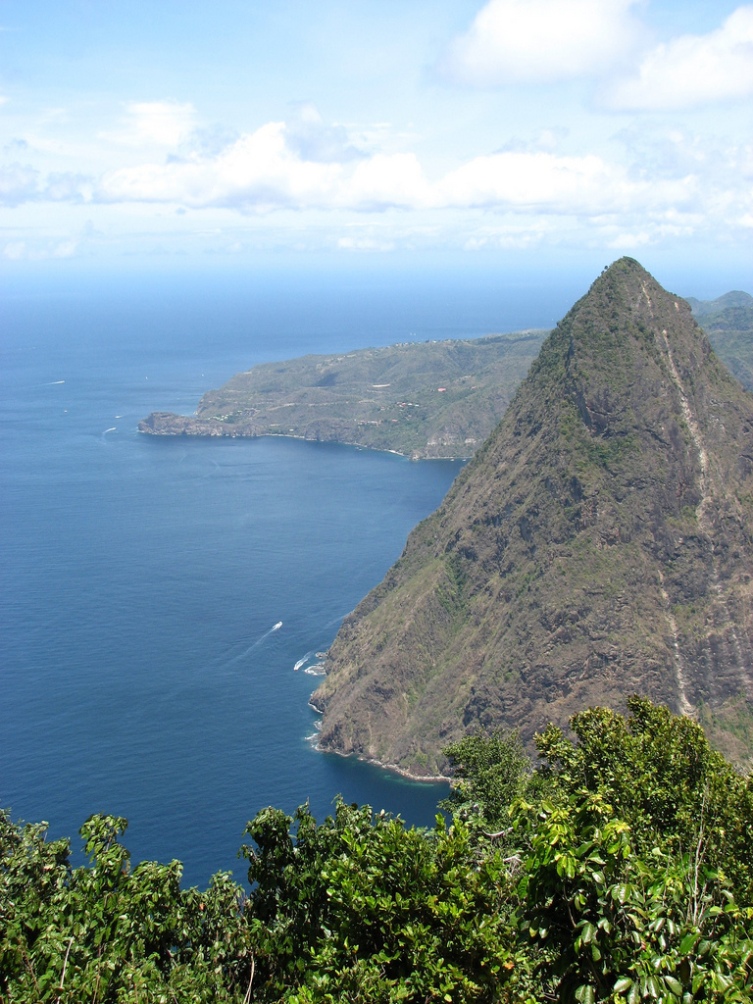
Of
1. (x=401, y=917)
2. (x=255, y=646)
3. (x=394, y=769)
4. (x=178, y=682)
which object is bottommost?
(x=394, y=769)

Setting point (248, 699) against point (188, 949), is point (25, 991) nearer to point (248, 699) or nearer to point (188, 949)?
point (188, 949)

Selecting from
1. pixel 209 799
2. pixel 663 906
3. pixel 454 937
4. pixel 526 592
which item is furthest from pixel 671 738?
pixel 526 592

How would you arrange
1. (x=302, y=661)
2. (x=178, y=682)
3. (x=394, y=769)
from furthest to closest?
(x=302, y=661)
(x=178, y=682)
(x=394, y=769)

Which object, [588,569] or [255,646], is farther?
[255,646]

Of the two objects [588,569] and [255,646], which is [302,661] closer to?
[255,646]

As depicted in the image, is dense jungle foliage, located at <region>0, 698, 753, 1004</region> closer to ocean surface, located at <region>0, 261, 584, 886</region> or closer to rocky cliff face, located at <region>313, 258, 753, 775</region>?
ocean surface, located at <region>0, 261, 584, 886</region>

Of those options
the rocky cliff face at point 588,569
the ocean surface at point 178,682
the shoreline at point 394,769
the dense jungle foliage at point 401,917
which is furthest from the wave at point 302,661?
the dense jungle foliage at point 401,917

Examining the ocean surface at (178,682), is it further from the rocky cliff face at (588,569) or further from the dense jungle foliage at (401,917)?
the dense jungle foliage at (401,917)

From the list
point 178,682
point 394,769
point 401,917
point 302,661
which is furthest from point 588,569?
point 401,917
